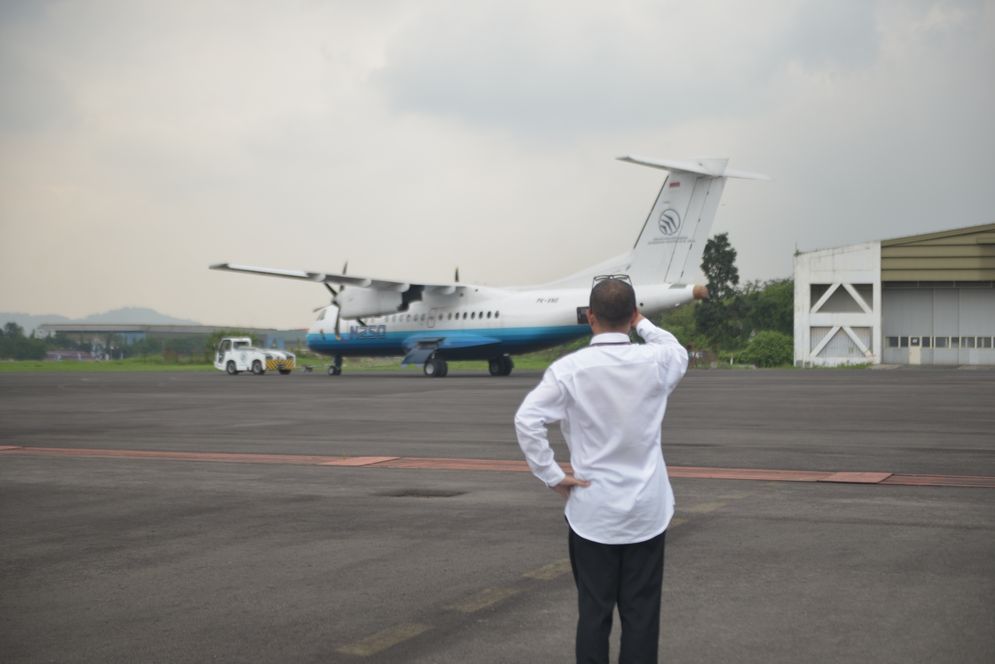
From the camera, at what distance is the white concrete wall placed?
65.8 metres

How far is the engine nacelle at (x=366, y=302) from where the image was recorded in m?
45.3

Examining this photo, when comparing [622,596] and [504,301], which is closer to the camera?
[622,596]

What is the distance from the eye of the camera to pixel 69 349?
6255 inches

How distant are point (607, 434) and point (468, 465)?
8.82 metres

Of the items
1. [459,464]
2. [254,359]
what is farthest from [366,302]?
[459,464]

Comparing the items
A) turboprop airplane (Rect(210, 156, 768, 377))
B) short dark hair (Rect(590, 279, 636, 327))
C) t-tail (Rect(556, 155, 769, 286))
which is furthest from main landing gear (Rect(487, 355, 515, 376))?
short dark hair (Rect(590, 279, 636, 327))

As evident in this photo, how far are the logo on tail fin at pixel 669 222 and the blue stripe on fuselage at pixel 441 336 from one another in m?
4.91

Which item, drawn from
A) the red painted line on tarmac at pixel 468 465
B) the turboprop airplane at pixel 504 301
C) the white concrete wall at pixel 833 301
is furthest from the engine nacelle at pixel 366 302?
the white concrete wall at pixel 833 301

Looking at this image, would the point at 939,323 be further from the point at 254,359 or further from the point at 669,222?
the point at 254,359

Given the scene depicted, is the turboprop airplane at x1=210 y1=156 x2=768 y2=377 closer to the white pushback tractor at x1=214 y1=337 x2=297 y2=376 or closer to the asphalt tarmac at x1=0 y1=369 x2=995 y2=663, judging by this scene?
the white pushback tractor at x1=214 y1=337 x2=297 y2=376

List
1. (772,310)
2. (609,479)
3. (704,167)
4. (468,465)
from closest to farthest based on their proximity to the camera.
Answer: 1. (609,479)
2. (468,465)
3. (704,167)
4. (772,310)

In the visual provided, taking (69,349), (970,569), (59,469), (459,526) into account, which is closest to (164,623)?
(459,526)

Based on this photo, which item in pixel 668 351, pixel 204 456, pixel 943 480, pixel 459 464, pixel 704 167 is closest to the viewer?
pixel 668 351

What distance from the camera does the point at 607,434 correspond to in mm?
4094
